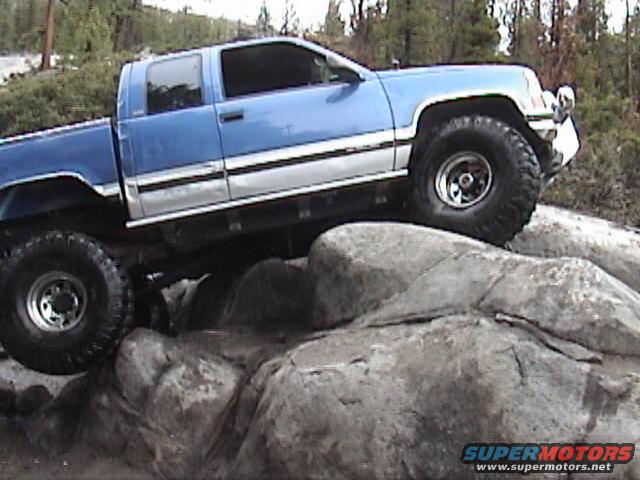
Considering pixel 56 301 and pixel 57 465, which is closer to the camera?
pixel 57 465

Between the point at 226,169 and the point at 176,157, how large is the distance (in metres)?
0.38

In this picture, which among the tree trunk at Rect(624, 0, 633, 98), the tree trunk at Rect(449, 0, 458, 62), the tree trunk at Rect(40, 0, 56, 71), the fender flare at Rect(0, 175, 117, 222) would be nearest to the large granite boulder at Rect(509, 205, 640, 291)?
the fender flare at Rect(0, 175, 117, 222)

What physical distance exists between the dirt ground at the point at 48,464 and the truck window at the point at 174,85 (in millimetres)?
2557

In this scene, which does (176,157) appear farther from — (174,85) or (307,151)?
(307,151)

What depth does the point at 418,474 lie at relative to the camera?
4629 millimetres

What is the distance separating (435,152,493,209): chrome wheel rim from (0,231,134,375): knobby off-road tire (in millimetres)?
→ 2475

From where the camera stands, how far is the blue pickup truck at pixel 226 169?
610 centimetres

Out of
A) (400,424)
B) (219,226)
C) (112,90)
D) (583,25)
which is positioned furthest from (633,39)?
(400,424)

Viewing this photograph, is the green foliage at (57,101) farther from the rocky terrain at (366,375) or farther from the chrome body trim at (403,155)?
the chrome body trim at (403,155)

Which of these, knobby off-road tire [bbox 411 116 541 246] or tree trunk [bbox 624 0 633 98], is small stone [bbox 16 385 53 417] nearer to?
knobby off-road tire [bbox 411 116 541 246]

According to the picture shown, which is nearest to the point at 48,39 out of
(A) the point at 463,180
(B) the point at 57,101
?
(B) the point at 57,101

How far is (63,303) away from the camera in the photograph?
6172 millimetres

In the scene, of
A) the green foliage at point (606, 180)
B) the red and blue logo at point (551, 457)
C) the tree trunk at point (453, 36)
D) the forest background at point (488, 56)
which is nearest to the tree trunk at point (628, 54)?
the forest background at point (488, 56)

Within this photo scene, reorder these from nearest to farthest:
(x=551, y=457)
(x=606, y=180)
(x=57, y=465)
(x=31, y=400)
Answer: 1. (x=551, y=457)
2. (x=57, y=465)
3. (x=31, y=400)
4. (x=606, y=180)
